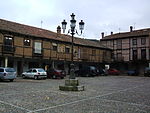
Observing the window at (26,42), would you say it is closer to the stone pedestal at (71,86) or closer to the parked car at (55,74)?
the parked car at (55,74)

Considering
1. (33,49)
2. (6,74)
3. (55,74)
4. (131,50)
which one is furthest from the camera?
(131,50)

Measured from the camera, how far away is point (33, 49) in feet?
99.3

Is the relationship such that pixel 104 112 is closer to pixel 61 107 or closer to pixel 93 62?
pixel 61 107

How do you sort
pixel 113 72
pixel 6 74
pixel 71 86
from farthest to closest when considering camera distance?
1. pixel 113 72
2. pixel 6 74
3. pixel 71 86

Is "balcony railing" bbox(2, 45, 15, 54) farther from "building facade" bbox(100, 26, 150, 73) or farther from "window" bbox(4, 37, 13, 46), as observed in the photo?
"building facade" bbox(100, 26, 150, 73)

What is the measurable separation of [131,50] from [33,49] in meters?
23.8

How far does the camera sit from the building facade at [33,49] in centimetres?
2742

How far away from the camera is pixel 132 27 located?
2034 inches

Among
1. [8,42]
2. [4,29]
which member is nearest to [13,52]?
[8,42]

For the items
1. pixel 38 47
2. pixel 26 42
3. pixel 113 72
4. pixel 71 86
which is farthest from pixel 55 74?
pixel 113 72

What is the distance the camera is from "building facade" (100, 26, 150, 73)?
1714 inches

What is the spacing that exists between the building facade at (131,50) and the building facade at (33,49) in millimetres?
9211

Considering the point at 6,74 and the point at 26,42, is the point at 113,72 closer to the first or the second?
the point at 26,42

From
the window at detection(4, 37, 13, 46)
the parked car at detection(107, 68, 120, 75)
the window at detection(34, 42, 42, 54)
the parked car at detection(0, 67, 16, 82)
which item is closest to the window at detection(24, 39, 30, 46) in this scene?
the window at detection(34, 42, 42, 54)
